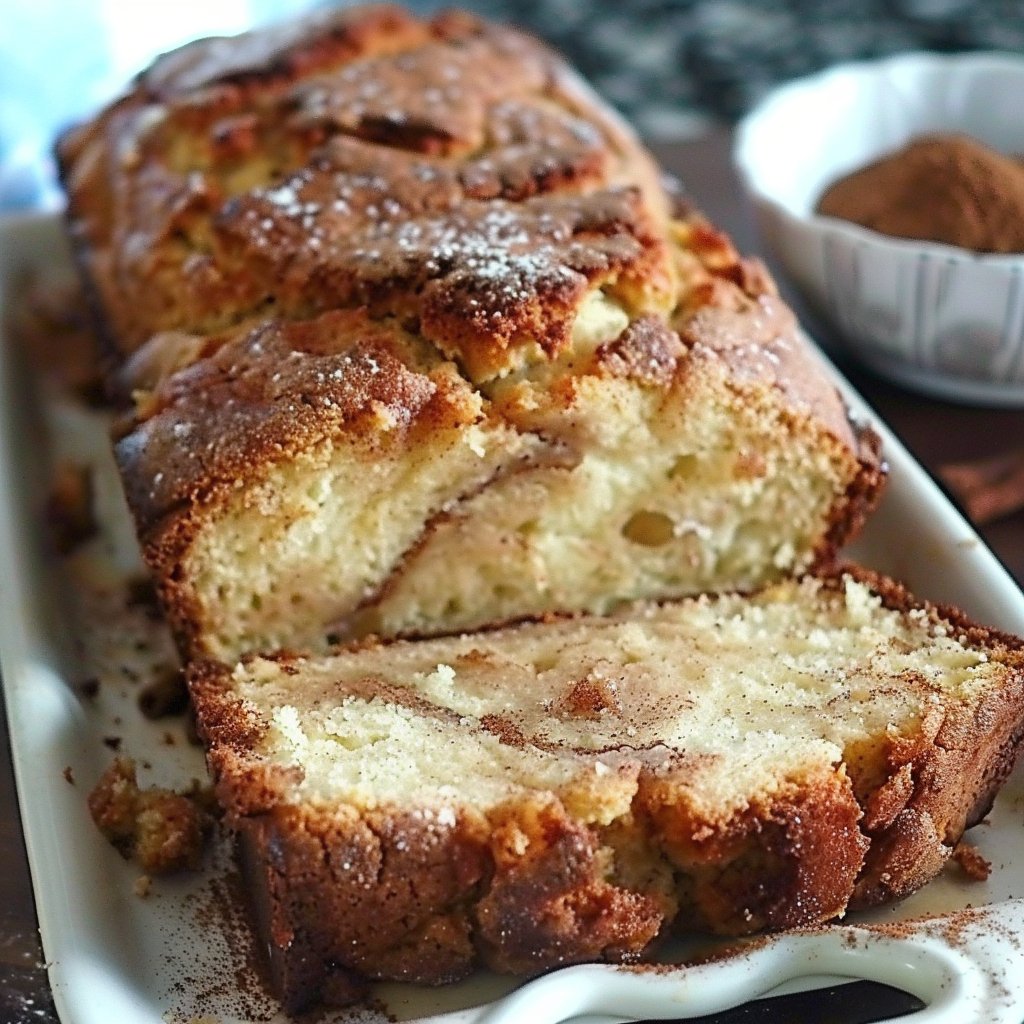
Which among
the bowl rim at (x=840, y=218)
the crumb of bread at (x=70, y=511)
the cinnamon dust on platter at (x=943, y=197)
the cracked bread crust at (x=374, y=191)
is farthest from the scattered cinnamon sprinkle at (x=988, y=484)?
the crumb of bread at (x=70, y=511)

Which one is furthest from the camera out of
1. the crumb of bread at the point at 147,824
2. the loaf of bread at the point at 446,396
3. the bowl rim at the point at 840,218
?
the bowl rim at the point at 840,218

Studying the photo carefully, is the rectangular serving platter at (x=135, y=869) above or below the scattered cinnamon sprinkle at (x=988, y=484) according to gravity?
above

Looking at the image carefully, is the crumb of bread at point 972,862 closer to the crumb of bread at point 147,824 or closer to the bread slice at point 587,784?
the bread slice at point 587,784

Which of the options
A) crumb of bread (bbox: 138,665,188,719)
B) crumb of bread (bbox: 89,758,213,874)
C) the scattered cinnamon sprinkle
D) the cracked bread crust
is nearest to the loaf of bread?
the cracked bread crust

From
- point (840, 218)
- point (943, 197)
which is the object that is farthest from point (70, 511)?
point (943, 197)

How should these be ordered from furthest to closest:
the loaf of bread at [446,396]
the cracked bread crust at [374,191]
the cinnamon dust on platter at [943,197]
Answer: the cinnamon dust on platter at [943,197] → the cracked bread crust at [374,191] → the loaf of bread at [446,396]

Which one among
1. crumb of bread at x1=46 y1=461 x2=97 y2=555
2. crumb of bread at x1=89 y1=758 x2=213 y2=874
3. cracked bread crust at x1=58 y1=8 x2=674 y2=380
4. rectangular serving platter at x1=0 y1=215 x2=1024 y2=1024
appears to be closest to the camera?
rectangular serving platter at x1=0 y1=215 x2=1024 y2=1024

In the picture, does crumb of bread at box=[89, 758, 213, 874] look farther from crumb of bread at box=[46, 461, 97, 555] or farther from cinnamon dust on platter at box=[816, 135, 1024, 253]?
cinnamon dust on platter at box=[816, 135, 1024, 253]
